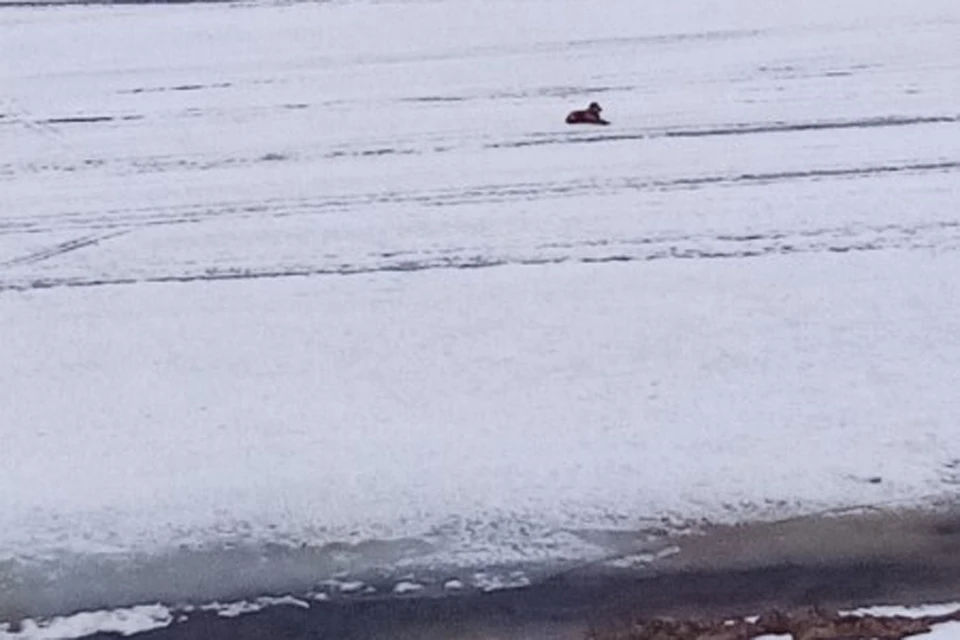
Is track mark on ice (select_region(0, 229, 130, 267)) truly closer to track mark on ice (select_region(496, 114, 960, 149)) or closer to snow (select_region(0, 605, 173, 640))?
track mark on ice (select_region(496, 114, 960, 149))

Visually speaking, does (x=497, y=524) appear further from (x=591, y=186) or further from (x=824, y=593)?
(x=591, y=186)

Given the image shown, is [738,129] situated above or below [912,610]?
above

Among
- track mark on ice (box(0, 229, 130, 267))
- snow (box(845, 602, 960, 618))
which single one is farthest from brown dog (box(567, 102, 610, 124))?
snow (box(845, 602, 960, 618))

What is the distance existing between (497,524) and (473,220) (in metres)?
3.28

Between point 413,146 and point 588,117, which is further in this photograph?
point 588,117

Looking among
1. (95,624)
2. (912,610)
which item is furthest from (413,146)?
(912,610)

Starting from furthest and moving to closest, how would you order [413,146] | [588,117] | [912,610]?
1. [588,117]
2. [413,146]
3. [912,610]

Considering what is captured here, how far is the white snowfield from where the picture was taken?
5262 millimetres

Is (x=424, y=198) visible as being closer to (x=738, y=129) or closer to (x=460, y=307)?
(x=460, y=307)

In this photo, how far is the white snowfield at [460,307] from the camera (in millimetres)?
5262

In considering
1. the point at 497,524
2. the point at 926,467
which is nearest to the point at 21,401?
the point at 497,524

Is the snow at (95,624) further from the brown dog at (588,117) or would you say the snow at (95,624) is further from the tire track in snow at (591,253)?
the brown dog at (588,117)

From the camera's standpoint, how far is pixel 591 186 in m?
8.73

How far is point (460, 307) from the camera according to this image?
709cm
